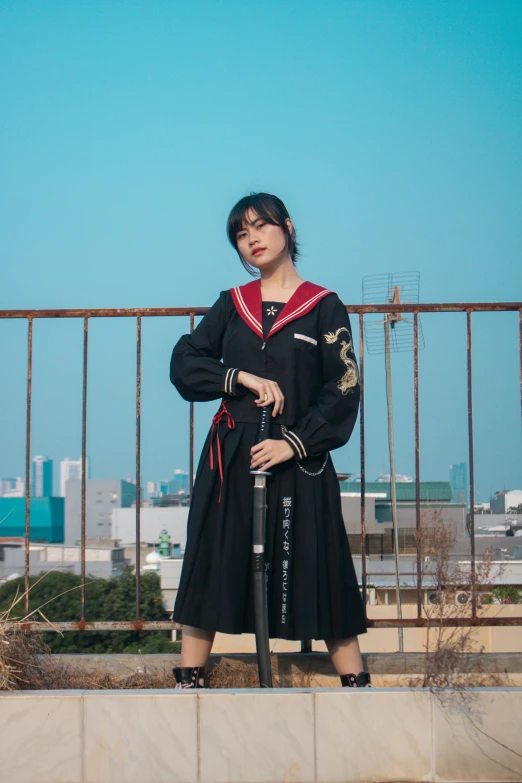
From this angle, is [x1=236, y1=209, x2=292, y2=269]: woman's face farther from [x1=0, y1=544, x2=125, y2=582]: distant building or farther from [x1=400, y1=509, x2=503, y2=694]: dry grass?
[x1=0, y1=544, x2=125, y2=582]: distant building

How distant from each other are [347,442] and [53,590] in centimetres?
1926

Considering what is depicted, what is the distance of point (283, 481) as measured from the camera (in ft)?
10.4

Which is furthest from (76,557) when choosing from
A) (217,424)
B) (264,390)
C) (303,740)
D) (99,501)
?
(99,501)

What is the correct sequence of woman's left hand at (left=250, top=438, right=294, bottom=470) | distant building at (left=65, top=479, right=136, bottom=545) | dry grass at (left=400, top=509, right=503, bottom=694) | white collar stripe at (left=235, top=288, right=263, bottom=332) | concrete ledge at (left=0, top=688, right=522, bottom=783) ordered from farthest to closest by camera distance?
distant building at (left=65, top=479, right=136, bottom=545) < white collar stripe at (left=235, top=288, right=263, bottom=332) < woman's left hand at (left=250, top=438, right=294, bottom=470) < dry grass at (left=400, top=509, right=503, bottom=694) < concrete ledge at (left=0, top=688, right=522, bottom=783)

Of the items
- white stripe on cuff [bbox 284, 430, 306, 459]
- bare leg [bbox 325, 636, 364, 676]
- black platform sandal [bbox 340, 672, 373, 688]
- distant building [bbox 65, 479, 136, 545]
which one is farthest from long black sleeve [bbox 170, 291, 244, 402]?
distant building [bbox 65, 479, 136, 545]

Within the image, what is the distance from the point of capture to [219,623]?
3.06 m

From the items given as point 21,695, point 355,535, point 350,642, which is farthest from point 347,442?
point 355,535

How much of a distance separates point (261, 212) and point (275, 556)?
1.23m

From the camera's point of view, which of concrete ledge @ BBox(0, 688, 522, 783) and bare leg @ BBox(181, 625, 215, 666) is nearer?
concrete ledge @ BBox(0, 688, 522, 783)

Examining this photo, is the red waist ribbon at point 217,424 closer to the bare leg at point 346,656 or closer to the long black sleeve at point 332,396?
the long black sleeve at point 332,396

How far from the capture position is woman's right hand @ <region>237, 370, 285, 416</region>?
3137 millimetres

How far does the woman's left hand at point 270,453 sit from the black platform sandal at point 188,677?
71cm

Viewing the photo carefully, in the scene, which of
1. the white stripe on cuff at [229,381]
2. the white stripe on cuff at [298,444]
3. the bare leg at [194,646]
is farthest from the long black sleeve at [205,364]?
the bare leg at [194,646]

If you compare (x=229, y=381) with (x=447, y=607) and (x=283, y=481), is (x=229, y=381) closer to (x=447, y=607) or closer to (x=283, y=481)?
(x=283, y=481)
